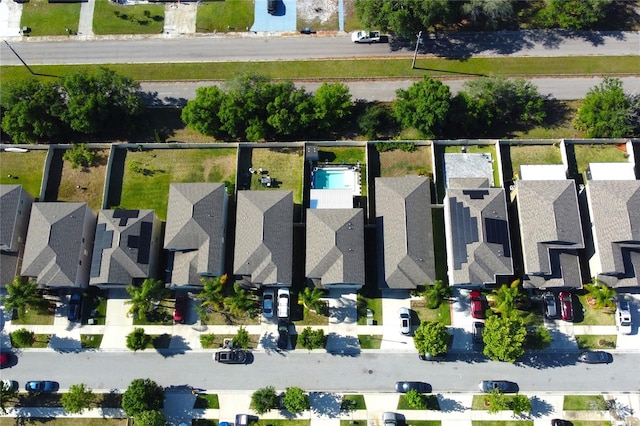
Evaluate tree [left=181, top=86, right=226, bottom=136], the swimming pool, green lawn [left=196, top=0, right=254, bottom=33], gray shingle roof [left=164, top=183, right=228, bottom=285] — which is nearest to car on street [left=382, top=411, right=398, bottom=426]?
gray shingle roof [left=164, top=183, right=228, bottom=285]

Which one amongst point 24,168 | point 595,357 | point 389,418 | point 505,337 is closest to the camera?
point 505,337

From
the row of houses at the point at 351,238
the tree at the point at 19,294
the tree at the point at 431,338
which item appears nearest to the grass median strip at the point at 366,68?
the row of houses at the point at 351,238

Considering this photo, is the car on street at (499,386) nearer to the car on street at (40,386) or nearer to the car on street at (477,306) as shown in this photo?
the car on street at (477,306)

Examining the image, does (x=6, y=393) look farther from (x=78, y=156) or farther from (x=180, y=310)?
(x=78, y=156)

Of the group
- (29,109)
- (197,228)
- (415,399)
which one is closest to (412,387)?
(415,399)

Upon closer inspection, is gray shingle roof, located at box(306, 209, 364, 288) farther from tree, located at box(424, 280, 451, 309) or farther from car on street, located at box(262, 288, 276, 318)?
tree, located at box(424, 280, 451, 309)

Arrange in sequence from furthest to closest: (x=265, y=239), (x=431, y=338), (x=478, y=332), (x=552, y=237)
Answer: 1. (x=478, y=332)
2. (x=265, y=239)
3. (x=552, y=237)
4. (x=431, y=338)

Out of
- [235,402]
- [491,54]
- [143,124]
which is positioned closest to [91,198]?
[143,124]
